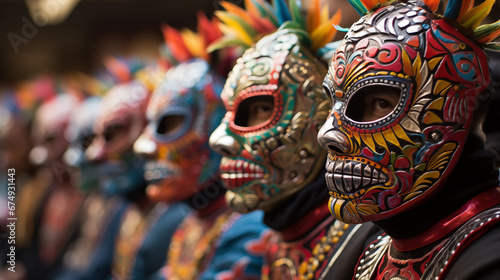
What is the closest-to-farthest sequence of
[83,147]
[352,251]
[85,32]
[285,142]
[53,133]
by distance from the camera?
[352,251] → [285,142] → [83,147] → [53,133] → [85,32]

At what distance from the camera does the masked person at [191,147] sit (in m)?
2.84

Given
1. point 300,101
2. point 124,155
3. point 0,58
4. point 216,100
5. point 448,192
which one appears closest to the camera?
point 448,192

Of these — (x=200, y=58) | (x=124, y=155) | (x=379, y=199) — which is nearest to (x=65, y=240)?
(x=124, y=155)

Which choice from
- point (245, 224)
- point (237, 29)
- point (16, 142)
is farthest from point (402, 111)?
point (16, 142)

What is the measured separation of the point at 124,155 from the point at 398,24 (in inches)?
91.7

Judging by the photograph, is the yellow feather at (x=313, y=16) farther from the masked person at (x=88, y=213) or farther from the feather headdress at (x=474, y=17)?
the masked person at (x=88, y=213)

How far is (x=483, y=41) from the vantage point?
1504 mm

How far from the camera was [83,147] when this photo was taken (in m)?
3.96

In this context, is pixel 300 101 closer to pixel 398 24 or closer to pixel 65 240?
pixel 398 24

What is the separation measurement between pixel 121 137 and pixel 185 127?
0.83m

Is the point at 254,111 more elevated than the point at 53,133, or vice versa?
the point at 254,111

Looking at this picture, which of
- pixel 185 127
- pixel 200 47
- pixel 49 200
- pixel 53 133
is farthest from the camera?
pixel 49 200

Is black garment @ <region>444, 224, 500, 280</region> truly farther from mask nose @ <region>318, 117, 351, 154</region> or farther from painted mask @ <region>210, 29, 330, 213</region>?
painted mask @ <region>210, 29, 330, 213</region>

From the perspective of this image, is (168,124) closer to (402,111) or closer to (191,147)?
(191,147)
